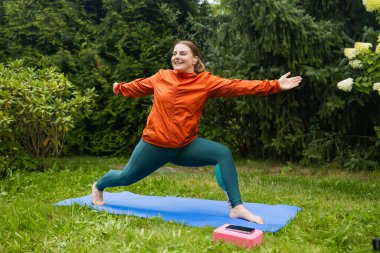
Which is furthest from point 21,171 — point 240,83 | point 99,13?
point 99,13

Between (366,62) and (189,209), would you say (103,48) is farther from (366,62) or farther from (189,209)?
(366,62)

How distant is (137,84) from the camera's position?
455 cm

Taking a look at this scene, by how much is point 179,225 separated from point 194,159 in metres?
0.71

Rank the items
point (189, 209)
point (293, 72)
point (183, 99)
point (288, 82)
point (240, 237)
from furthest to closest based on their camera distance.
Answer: point (293, 72), point (189, 209), point (183, 99), point (288, 82), point (240, 237)

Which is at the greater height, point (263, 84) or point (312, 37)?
point (312, 37)

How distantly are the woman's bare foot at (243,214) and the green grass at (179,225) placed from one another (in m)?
0.32

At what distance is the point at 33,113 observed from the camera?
638 centimetres

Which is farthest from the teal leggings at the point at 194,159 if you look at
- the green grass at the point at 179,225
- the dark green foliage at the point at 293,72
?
the dark green foliage at the point at 293,72

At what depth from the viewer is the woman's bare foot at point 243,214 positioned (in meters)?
3.90

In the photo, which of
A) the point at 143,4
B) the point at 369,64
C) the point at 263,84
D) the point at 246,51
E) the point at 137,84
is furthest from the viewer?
the point at 143,4

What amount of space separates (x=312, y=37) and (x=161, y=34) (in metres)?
3.98

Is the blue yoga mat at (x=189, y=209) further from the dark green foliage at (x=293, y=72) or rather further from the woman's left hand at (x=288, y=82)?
the dark green foliage at (x=293, y=72)

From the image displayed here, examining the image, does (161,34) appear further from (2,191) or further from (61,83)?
(2,191)

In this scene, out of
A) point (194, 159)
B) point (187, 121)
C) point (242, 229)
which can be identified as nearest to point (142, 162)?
point (194, 159)
